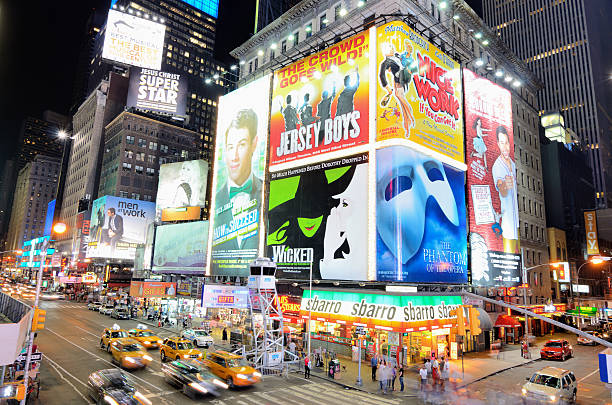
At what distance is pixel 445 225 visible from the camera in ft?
122

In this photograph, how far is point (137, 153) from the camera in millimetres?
107062

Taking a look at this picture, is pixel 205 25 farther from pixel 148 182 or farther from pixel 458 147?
pixel 458 147

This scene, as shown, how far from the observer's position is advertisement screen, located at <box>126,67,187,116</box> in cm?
7483

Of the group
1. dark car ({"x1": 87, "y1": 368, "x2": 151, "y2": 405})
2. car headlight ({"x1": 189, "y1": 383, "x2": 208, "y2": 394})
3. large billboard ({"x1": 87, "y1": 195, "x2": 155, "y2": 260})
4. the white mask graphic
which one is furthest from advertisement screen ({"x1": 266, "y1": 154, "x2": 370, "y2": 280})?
large billboard ({"x1": 87, "y1": 195, "x2": 155, "y2": 260})

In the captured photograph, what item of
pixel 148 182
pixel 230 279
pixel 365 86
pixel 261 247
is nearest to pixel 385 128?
pixel 365 86

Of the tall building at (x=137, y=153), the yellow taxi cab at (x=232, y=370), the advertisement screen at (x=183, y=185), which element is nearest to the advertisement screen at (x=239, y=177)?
the advertisement screen at (x=183, y=185)

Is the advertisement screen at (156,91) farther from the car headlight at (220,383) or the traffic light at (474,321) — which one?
the traffic light at (474,321)

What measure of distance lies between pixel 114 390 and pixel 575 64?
532 ft

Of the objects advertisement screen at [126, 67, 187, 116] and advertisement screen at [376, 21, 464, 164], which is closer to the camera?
advertisement screen at [376, 21, 464, 164]

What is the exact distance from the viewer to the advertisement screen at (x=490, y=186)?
41406 mm

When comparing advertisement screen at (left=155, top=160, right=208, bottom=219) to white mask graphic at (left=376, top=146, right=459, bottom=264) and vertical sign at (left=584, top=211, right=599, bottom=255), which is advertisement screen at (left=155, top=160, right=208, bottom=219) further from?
vertical sign at (left=584, top=211, right=599, bottom=255)

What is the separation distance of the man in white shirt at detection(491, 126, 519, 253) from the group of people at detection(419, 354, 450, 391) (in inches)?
899

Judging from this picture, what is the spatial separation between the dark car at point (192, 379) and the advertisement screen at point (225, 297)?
8.00 meters

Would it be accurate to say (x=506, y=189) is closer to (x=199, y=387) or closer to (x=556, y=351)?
(x=556, y=351)
